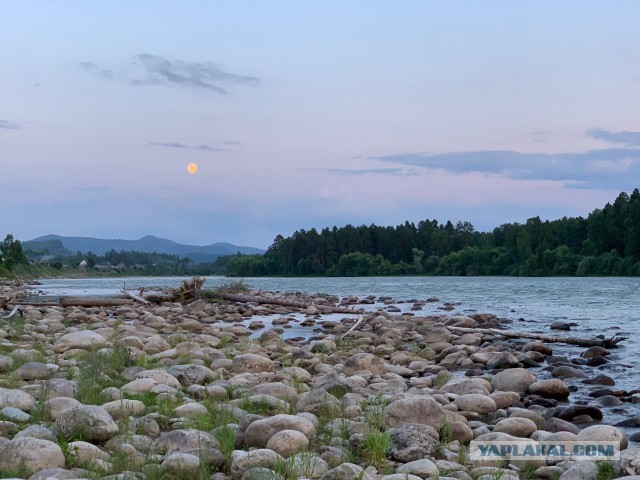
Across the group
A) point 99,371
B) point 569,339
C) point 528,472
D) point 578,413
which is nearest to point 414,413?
point 528,472

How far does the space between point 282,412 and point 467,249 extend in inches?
4012

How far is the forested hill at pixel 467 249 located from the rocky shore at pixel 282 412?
7673cm

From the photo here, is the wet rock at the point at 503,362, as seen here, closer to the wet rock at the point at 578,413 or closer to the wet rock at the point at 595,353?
the wet rock at the point at 595,353

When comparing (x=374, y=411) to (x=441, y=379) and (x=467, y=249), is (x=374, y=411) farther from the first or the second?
(x=467, y=249)

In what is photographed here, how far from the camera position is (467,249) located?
347ft

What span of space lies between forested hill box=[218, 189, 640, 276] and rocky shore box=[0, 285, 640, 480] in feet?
252

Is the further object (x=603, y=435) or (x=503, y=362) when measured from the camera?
(x=503, y=362)

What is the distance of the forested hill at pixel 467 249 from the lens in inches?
3371

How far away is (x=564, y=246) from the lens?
300 ft

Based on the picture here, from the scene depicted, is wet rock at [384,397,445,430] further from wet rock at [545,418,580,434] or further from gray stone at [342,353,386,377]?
gray stone at [342,353,386,377]

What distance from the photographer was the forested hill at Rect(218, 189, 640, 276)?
3371 inches

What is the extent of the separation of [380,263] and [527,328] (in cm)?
9885

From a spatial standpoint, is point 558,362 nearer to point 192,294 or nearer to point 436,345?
point 436,345

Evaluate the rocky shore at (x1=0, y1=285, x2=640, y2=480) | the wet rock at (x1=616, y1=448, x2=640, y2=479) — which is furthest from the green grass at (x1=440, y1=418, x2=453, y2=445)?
the wet rock at (x1=616, y1=448, x2=640, y2=479)
